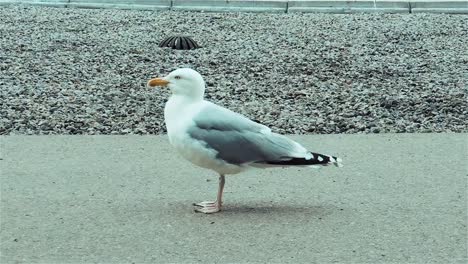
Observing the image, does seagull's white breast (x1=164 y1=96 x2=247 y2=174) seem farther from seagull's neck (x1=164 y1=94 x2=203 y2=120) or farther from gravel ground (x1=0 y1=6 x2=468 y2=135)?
gravel ground (x1=0 y1=6 x2=468 y2=135)

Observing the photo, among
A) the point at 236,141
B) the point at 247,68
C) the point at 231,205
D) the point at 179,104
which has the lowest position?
the point at 247,68

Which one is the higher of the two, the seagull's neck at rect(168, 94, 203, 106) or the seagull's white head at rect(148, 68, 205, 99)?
the seagull's white head at rect(148, 68, 205, 99)

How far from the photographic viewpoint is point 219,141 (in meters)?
4.55

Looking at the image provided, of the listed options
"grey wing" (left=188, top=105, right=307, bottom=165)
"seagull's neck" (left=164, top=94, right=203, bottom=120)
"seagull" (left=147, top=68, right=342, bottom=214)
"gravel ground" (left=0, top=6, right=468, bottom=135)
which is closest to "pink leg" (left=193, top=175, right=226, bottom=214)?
"seagull" (left=147, top=68, right=342, bottom=214)

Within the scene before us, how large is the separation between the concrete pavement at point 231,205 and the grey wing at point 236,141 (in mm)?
296

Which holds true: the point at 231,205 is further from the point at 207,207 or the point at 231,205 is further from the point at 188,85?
the point at 188,85

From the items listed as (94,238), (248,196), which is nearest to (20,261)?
(94,238)

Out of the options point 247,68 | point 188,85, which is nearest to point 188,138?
point 188,85

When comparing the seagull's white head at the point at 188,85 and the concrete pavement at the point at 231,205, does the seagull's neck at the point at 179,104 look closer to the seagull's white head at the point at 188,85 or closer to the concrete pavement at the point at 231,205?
the seagull's white head at the point at 188,85

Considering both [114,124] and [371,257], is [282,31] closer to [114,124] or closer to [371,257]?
[114,124]

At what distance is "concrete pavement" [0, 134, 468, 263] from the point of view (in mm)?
4102

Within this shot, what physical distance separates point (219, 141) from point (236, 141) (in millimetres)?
86

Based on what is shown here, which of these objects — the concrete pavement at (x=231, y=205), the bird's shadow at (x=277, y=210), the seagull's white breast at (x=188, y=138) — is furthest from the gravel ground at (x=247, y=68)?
the seagull's white breast at (x=188, y=138)

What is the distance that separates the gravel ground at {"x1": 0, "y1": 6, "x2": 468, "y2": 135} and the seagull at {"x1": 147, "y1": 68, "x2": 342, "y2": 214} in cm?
185
